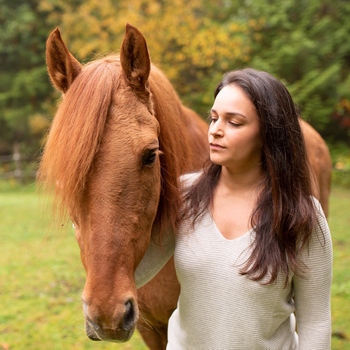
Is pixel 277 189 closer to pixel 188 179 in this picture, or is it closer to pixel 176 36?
pixel 188 179

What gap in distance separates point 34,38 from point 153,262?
18.7 metres

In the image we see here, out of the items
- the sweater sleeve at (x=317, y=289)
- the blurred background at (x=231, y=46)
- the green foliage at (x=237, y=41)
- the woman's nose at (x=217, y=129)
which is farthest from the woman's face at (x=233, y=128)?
the green foliage at (x=237, y=41)

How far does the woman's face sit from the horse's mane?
27cm

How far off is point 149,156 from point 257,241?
486 millimetres

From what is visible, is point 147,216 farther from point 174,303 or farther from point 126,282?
point 174,303

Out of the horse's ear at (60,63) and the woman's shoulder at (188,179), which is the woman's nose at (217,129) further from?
the horse's ear at (60,63)

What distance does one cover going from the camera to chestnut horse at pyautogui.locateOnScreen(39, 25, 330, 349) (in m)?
1.36

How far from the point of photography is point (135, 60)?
1.56 metres

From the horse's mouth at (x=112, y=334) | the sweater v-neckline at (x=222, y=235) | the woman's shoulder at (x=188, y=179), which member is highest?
the woman's shoulder at (x=188, y=179)

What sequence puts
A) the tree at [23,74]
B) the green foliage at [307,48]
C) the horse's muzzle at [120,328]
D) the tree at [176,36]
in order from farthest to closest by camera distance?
the tree at [23,74] < the green foliage at [307,48] < the tree at [176,36] < the horse's muzzle at [120,328]

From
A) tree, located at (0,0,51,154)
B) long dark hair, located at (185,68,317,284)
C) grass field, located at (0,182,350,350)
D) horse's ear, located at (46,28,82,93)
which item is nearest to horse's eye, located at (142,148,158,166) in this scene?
long dark hair, located at (185,68,317,284)

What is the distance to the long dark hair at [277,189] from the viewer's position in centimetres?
148

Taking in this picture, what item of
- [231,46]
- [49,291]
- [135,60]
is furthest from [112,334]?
[231,46]

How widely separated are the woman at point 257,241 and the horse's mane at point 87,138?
0.24 metres
